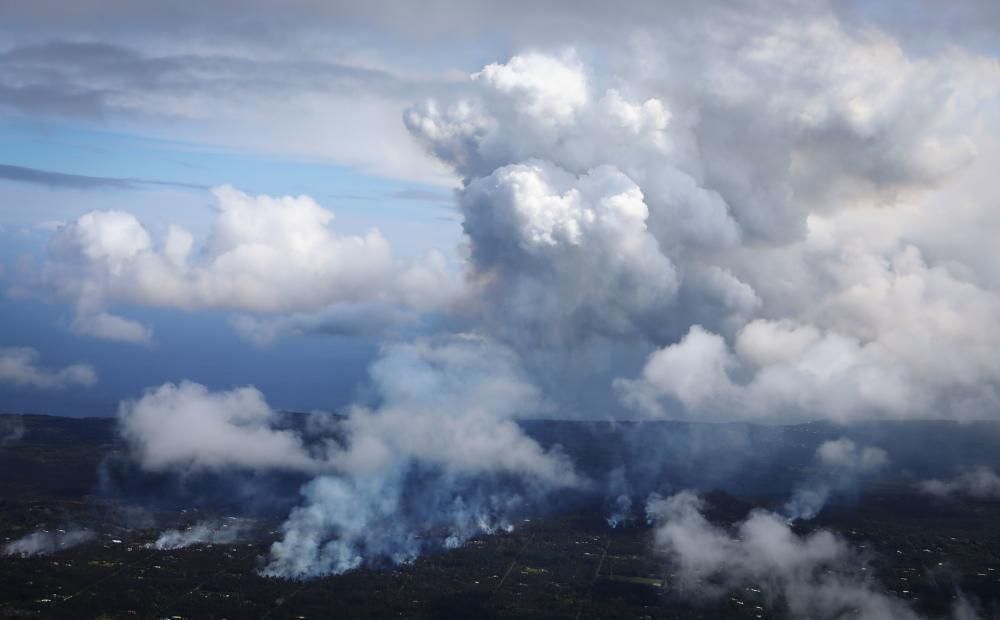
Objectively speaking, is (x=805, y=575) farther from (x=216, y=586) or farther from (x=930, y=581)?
(x=216, y=586)

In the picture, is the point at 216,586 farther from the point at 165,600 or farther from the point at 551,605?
the point at 551,605

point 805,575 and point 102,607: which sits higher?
point 805,575

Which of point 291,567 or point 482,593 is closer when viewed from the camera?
point 482,593

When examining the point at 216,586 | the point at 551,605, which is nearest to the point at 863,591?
the point at 551,605

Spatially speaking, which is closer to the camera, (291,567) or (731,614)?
(731,614)

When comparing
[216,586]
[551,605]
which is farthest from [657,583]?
[216,586]

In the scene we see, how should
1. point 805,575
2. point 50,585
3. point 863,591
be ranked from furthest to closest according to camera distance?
point 805,575, point 863,591, point 50,585

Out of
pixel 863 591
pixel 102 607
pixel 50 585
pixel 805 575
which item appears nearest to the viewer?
pixel 102 607

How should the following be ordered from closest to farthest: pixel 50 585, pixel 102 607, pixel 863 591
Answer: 1. pixel 102 607
2. pixel 50 585
3. pixel 863 591

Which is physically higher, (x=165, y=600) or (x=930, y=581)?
(x=930, y=581)
